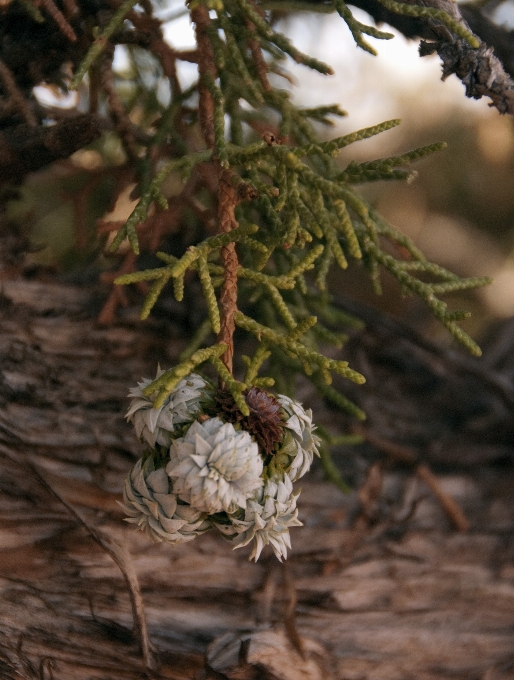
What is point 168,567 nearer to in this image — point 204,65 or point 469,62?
point 204,65

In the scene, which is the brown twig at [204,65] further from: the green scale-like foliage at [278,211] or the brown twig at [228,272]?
the brown twig at [228,272]

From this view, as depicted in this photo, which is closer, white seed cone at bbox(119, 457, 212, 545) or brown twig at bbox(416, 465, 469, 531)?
white seed cone at bbox(119, 457, 212, 545)

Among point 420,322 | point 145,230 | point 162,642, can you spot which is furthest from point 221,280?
point 420,322

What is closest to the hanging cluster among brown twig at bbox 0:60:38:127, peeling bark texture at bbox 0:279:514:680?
peeling bark texture at bbox 0:279:514:680

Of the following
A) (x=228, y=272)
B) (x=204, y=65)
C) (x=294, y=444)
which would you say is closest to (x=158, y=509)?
(x=294, y=444)

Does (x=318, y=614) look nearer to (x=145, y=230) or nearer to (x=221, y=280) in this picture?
(x=221, y=280)

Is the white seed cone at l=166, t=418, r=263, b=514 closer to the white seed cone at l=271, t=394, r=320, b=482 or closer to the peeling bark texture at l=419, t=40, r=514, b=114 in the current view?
the white seed cone at l=271, t=394, r=320, b=482
